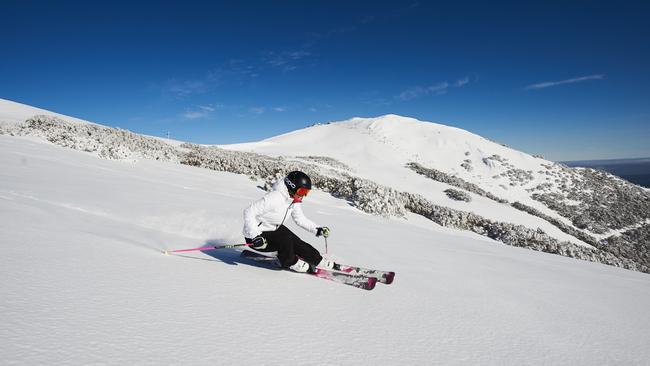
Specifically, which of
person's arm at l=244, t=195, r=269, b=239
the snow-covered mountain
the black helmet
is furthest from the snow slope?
the black helmet

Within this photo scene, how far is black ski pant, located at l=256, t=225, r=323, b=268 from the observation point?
4160 mm

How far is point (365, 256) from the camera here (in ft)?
19.0

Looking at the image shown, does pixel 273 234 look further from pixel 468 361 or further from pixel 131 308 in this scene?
pixel 468 361

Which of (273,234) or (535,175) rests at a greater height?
(535,175)

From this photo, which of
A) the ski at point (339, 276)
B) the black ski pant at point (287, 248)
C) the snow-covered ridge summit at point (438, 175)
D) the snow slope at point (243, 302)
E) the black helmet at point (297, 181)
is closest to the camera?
the snow slope at point (243, 302)

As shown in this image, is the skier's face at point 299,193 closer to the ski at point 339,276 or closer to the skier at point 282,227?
the skier at point 282,227

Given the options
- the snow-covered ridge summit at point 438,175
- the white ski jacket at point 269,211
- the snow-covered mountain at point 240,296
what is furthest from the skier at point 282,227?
the snow-covered ridge summit at point 438,175

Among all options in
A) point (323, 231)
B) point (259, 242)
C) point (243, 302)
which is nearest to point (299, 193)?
point (323, 231)

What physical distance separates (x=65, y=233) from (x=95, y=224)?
826 millimetres

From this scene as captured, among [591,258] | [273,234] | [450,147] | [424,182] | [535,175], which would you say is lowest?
[591,258]

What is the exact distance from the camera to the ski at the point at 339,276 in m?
3.92

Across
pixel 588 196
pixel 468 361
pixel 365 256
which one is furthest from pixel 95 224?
pixel 588 196

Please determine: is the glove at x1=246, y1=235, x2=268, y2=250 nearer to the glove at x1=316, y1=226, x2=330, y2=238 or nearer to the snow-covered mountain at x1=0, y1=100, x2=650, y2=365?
the snow-covered mountain at x1=0, y1=100, x2=650, y2=365

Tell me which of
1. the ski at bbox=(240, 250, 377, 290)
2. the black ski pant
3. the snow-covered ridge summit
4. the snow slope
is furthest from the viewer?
the snow-covered ridge summit
